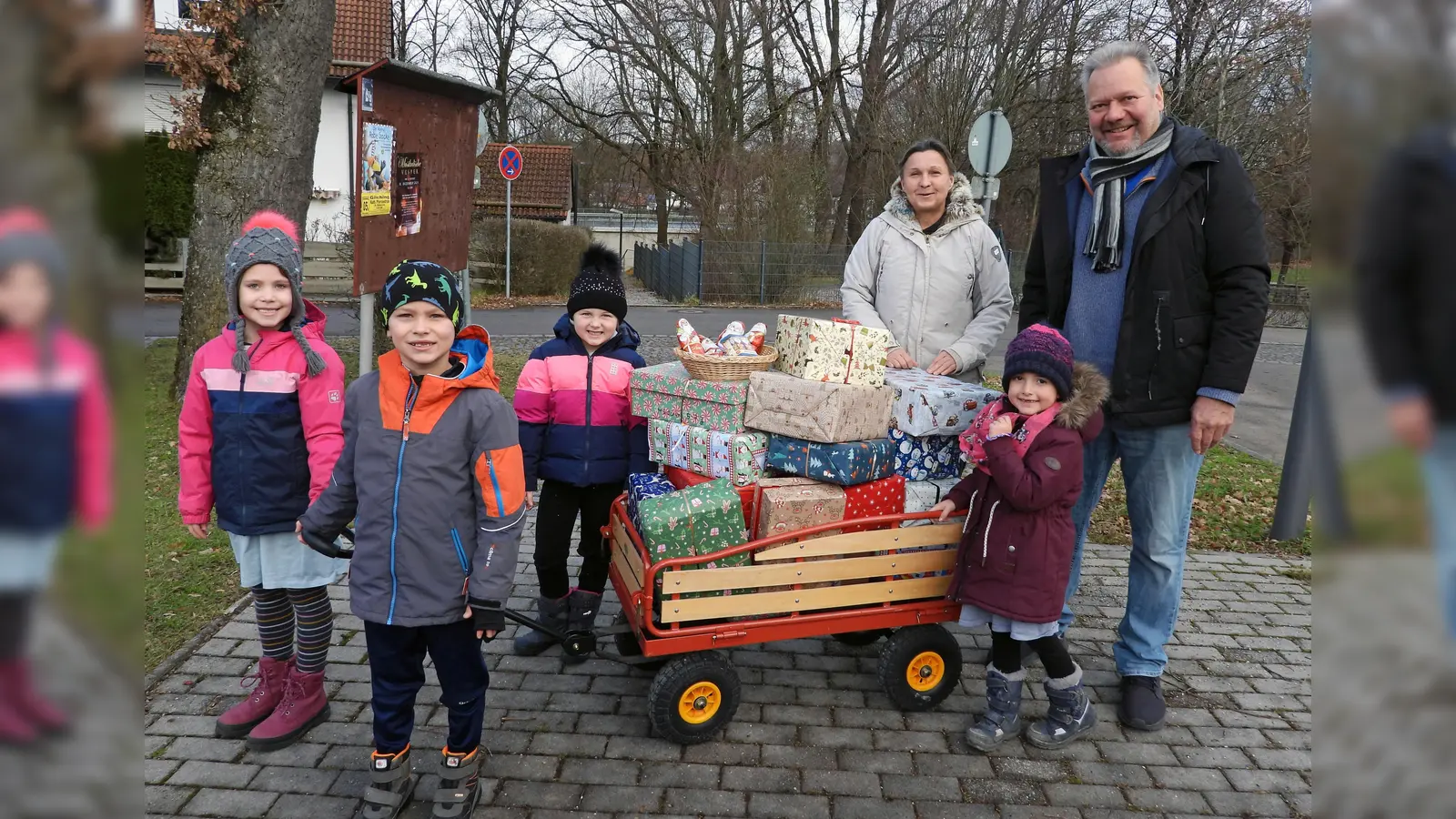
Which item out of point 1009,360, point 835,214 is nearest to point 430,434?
point 1009,360

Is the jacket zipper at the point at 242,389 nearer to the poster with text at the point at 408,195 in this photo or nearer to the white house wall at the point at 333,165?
the poster with text at the point at 408,195

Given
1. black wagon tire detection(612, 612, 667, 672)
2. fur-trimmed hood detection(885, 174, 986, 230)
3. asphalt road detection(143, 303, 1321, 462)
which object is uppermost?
fur-trimmed hood detection(885, 174, 986, 230)

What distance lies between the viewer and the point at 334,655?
13.6 feet

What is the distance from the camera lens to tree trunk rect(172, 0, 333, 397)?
762 cm

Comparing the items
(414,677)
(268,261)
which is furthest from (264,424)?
(414,677)

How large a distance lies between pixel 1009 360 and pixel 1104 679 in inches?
64.6

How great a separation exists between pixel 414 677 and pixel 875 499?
1.87 m

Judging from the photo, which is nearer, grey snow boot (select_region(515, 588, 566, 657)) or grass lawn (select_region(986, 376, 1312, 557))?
grey snow boot (select_region(515, 588, 566, 657))

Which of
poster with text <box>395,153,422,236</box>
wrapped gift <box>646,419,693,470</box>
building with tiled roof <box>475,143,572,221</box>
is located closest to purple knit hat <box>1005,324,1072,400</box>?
wrapped gift <box>646,419,693,470</box>

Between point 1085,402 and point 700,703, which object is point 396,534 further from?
point 1085,402

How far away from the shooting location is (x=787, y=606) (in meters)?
3.50

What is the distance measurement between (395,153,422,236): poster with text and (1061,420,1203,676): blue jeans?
503 cm
